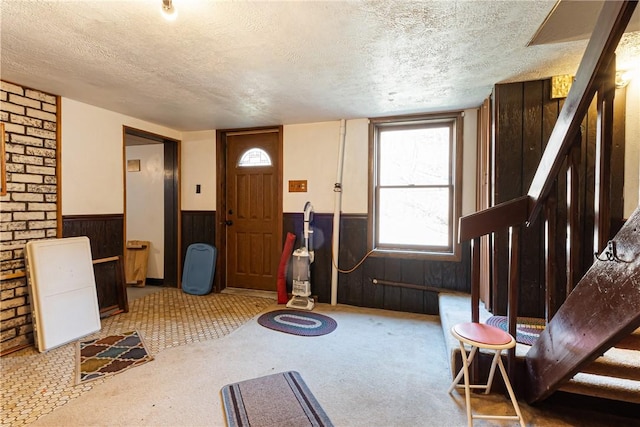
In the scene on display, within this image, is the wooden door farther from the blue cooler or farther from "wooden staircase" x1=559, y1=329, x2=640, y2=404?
"wooden staircase" x1=559, y1=329, x2=640, y2=404

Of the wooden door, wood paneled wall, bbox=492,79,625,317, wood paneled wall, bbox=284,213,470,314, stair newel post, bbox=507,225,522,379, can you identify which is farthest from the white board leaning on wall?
wood paneled wall, bbox=492,79,625,317

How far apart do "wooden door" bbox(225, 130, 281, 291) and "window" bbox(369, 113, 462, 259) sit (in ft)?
4.34

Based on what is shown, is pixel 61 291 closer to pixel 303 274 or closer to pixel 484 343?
pixel 303 274

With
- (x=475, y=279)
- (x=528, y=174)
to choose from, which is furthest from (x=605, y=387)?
(x=528, y=174)

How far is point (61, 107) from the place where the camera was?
9.43 feet

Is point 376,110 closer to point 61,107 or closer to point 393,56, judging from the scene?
point 393,56

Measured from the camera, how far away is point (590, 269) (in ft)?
4.25

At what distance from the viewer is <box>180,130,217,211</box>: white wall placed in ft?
13.9

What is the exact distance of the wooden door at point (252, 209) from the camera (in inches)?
159

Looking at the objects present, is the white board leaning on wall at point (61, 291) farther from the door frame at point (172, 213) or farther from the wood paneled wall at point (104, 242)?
the door frame at point (172, 213)

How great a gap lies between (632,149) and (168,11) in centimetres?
317

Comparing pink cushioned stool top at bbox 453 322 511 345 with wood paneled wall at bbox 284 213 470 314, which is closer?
pink cushioned stool top at bbox 453 322 511 345

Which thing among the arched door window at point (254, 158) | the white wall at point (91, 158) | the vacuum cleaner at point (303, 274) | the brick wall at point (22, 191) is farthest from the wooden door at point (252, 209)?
the brick wall at point (22, 191)

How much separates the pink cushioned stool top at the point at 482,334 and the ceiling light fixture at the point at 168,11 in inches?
87.5
